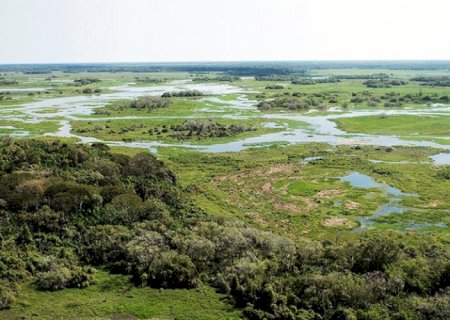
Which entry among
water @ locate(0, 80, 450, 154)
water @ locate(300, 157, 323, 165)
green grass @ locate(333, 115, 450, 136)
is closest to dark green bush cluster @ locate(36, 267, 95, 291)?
water @ locate(300, 157, 323, 165)

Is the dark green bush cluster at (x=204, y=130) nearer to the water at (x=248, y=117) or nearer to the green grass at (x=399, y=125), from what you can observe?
the water at (x=248, y=117)

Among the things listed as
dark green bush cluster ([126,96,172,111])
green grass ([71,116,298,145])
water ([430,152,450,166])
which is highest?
dark green bush cluster ([126,96,172,111])

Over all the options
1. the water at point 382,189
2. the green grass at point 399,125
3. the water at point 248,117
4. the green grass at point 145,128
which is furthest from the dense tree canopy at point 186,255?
the green grass at point 399,125

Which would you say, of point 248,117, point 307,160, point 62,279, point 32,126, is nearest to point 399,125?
point 248,117

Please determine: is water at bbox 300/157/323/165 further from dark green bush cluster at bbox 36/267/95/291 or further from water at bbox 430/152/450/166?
dark green bush cluster at bbox 36/267/95/291

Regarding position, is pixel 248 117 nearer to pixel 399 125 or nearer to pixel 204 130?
pixel 204 130

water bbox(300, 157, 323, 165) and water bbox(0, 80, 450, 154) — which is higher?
water bbox(0, 80, 450, 154)
